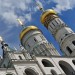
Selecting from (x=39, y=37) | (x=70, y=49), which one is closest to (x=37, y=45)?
(x=39, y=37)

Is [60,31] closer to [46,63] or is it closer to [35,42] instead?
[35,42]

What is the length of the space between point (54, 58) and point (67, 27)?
10462mm

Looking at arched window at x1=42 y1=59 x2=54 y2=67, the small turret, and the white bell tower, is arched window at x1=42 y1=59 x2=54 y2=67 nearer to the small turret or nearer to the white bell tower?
the white bell tower

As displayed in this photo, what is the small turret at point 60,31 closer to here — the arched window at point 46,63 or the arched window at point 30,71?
the arched window at point 46,63

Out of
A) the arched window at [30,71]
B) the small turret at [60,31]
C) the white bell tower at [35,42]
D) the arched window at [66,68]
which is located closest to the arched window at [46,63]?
the arched window at [66,68]

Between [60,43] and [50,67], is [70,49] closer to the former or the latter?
[60,43]

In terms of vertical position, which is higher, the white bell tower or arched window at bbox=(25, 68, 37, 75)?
the white bell tower

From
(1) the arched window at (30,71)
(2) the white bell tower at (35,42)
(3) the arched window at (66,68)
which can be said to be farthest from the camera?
(2) the white bell tower at (35,42)

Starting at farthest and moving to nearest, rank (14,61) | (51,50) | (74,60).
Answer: (51,50)
(74,60)
(14,61)

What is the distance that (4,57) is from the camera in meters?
50.2

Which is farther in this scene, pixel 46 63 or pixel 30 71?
pixel 46 63

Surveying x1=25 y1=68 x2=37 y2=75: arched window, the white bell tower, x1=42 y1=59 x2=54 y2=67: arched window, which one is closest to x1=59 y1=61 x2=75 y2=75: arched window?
x1=42 y1=59 x2=54 y2=67: arched window

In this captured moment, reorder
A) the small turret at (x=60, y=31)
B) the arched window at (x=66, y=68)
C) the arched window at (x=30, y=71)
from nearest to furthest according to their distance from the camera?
the arched window at (x=30, y=71)
the arched window at (x=66, y=68)
the small turret at (x=60, y=31)

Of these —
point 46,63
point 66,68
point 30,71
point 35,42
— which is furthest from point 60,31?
point 30,71
